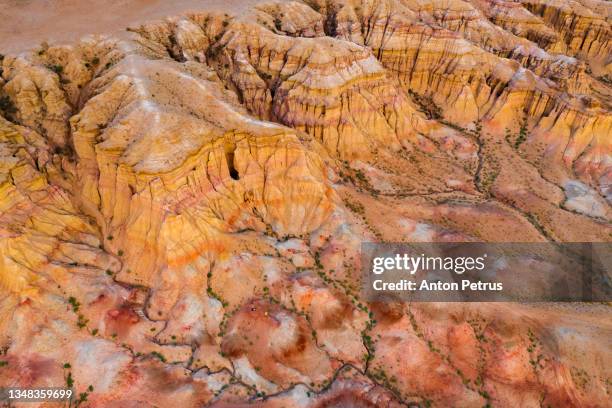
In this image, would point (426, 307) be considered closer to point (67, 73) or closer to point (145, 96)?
point (145, 96)

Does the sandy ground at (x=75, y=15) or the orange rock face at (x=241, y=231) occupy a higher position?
the sandy ground at (x=75, y=15)

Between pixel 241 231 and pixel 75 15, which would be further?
pixel 75 15

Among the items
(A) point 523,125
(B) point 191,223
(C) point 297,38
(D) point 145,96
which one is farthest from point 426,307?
(A) point 523,125

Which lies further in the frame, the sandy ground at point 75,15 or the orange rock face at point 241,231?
the sandy ground at point 75,15

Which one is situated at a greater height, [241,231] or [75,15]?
[75,15]
